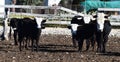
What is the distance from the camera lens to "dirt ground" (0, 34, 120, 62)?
16.3m

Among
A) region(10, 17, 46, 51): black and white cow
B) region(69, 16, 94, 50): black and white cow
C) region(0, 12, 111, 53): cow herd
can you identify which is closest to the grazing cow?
region(0, 12, 111, 53): cow herd

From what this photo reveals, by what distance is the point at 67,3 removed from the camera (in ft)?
187

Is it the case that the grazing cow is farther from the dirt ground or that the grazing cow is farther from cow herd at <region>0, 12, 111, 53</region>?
the dirt ground

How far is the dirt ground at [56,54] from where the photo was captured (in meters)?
16.3

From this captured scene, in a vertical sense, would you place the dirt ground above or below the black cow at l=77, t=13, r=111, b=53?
below

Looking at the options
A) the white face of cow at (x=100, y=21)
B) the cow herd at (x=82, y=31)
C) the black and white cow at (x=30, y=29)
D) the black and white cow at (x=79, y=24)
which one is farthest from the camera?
the black and white cow at (x=30, y=29)

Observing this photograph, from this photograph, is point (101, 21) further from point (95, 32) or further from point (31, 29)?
point (31, 29)

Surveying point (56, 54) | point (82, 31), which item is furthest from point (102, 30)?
point (56, 54)

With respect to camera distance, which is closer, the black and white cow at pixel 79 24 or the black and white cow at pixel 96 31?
the black and white cow at pixel 96 31

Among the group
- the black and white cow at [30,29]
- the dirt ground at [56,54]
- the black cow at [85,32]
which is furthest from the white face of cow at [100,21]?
the black and white cow at [30,29]

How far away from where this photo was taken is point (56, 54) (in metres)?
17.8

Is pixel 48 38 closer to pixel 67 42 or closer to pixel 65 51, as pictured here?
pixel 67 42

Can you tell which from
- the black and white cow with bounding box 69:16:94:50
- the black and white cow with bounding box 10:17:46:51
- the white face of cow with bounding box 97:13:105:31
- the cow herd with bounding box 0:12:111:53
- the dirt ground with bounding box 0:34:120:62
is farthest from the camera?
the black and white cow with bounding box 10:17:46:51

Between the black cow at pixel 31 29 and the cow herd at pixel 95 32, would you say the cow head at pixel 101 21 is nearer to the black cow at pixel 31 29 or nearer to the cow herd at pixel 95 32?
the cow herd at pixel 95 32
